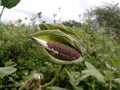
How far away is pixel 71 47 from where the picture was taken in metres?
0.94

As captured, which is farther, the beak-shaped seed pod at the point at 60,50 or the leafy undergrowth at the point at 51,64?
the leafy undergrowth at the point at 51,64

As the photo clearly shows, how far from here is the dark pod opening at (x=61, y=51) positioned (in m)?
0.89

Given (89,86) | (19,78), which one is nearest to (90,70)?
(89,86)

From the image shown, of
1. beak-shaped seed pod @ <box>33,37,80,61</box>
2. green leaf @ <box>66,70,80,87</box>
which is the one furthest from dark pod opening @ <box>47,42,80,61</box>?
green leaf @ <box>66,70,80,87</box>

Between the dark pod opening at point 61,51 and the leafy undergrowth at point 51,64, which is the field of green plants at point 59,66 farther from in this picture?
the dark pod opening at point 61,51

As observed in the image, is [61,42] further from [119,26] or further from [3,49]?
[119,26]

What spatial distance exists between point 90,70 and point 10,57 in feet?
4.97

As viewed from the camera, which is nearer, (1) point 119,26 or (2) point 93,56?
(2) point 93,56

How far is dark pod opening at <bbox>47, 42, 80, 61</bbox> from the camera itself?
2.91ft

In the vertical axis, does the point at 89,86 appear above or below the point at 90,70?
below

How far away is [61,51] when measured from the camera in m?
0.89

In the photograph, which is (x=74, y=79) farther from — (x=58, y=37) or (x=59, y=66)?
(x=59, y=66)

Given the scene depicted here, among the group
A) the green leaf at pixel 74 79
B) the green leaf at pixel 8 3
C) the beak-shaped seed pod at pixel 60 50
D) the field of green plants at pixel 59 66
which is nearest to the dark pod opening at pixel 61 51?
the beak-shaped seed pod at pixel 60 50

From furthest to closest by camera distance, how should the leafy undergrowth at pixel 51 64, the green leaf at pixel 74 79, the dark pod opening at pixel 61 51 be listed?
the leafy undergrowth at pixel 51 64 < the green leaf at pixel 74 79 < the dark pod opening at pixel 61 51
